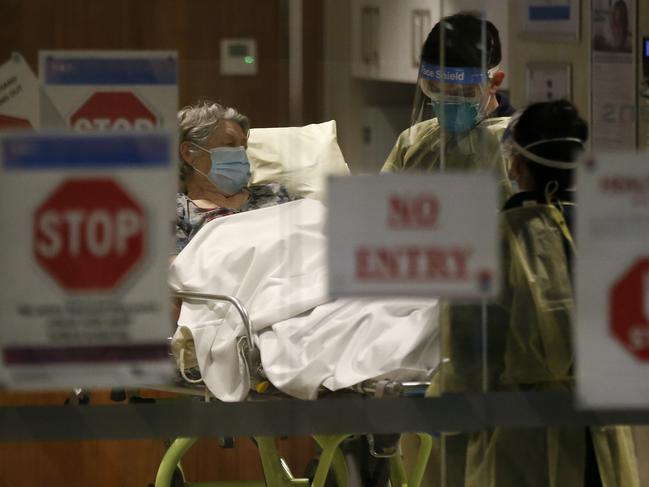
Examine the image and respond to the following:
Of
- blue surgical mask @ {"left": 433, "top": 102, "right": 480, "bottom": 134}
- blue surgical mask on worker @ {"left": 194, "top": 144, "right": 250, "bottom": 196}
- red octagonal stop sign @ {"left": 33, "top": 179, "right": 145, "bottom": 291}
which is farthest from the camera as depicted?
blue surgical mask on worker @ {"left": 194, "top": 144, "right": 250, "bottom": 196}

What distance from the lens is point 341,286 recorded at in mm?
1281

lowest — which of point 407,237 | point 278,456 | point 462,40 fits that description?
point 278,456

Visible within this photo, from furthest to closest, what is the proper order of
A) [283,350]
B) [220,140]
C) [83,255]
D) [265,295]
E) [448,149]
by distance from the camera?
1. [283,350]
2. [265,295]
3. [220,140]
4. [448,149]
5. [83,255]

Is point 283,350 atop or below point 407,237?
below

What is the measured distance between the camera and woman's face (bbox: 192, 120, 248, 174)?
4.88 feet

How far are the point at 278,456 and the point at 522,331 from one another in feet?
3.47

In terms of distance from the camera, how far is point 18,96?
1.33 m

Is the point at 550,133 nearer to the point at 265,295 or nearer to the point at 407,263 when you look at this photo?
the point at 407,263

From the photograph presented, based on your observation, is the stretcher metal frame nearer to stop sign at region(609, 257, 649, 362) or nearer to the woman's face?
the woman's face

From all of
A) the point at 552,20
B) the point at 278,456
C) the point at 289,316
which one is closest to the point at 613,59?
the point at 552,20

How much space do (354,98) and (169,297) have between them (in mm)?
319

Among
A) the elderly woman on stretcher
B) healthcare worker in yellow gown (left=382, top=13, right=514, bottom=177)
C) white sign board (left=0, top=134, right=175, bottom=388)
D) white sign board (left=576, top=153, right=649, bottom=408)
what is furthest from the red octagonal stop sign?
white sign board (left=576, top=153, right=649, bottom=408)

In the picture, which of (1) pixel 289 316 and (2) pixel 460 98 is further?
(1) pixel 289 316

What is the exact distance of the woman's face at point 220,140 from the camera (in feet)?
4.88
